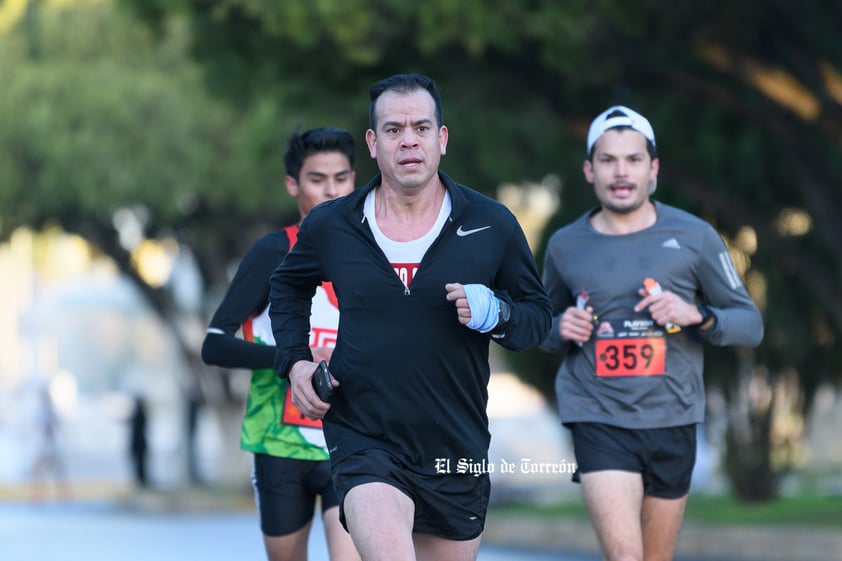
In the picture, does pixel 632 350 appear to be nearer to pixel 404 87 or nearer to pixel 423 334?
pixel 423 334

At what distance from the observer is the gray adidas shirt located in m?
6.93

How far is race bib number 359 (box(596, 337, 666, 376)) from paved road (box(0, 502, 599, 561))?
7.91m

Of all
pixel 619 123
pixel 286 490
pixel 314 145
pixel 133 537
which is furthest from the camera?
pixel 133 537

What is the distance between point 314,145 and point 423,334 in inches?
80.2

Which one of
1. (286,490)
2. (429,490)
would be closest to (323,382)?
(429,490)

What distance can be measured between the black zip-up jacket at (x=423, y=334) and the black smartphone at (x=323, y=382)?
13cm

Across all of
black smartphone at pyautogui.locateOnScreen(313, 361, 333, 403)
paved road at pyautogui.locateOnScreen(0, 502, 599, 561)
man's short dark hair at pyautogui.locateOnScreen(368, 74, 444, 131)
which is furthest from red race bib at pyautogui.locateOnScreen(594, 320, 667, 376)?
paved road at pyautogui.locateOnScreen(0, 502, 599, 561)

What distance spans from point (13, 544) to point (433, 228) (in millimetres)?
14102

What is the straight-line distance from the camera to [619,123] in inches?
280

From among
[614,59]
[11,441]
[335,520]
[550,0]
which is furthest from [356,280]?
[11,441]

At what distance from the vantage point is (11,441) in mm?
58562

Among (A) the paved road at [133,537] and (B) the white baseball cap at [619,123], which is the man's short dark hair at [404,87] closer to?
(B) the white baseball cap at [619,123]

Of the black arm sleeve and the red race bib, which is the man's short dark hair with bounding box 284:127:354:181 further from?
the red race bib

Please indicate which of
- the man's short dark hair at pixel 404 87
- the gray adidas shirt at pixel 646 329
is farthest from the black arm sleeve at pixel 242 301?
the man's short dark hair at pixel 404 87
